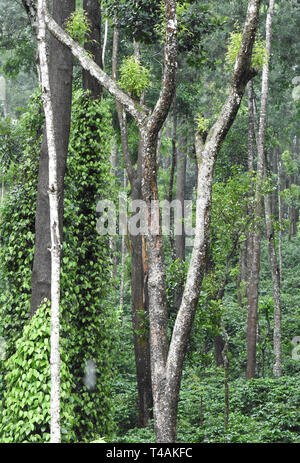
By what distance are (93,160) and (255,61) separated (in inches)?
135

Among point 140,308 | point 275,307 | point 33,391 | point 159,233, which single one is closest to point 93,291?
point 33,391

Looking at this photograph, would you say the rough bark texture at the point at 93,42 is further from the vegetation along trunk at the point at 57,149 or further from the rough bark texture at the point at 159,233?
the rough bark texture at the point at 159,233

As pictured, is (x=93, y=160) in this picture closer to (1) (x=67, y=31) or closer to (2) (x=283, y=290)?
(1) (x=67, y=31)

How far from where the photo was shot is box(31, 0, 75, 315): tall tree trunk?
8016 mm

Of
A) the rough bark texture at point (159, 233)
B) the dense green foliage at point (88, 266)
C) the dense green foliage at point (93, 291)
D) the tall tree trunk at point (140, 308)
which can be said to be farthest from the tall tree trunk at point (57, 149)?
the tall tree trunk at point (140, 308)

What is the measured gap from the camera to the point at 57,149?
8.38 metres

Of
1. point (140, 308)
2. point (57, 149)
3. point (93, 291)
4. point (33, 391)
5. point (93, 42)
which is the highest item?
point (93, 42)

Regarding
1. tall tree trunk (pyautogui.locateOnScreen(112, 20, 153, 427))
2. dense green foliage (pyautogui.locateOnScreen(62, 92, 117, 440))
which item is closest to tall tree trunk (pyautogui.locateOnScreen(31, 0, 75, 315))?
dense green foliage (pyautogui.locateOnScreen(62, 92, 117, 440))

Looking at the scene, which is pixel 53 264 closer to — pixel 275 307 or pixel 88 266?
Result: pixel 88 266

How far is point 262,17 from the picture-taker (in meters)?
18.6

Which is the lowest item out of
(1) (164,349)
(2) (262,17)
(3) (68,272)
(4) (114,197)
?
(1) (164,349)

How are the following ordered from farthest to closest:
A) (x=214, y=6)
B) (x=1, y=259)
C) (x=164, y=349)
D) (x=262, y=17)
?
(x=214, y=6) → (x=262, y=17) → (x=1, y=259) → (x=164, y=349)
